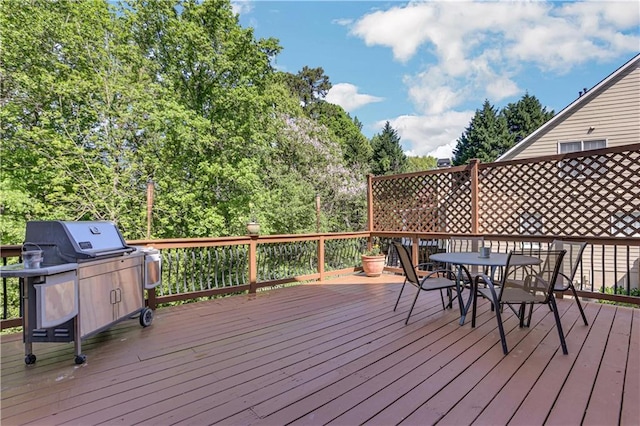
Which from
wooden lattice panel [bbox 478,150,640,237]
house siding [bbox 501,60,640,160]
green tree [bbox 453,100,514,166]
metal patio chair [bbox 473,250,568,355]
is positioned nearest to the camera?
metal patio chair [bbox 473,250,568,355]

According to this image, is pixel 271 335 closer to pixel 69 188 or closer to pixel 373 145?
pixel 69 188

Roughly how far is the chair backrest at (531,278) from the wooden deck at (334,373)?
37 cm

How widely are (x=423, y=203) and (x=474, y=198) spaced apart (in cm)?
89

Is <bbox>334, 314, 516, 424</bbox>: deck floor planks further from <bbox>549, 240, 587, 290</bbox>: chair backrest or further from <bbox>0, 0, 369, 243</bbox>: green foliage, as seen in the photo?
<bbox>0, 0, 369, 243</bbox>: green foliage

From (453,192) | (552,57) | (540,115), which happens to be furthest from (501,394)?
(540,115)

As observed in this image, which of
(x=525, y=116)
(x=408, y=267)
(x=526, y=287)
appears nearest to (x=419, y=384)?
(x=408, y=267)

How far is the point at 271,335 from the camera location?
3006 mm

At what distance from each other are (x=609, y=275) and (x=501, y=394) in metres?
9.10

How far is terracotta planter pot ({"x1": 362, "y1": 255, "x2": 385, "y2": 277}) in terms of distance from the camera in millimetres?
5809

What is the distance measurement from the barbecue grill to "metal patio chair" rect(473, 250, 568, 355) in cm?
327

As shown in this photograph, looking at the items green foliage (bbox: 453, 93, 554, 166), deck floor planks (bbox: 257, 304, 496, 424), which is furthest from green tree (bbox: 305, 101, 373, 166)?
deck floor planks (bbox: 257, 304, 496, 424)

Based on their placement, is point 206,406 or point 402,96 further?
point 402,96

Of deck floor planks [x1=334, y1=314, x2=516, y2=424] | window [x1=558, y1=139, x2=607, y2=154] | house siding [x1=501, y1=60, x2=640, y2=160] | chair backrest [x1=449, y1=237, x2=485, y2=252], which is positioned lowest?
deck floor planks [x1=334, y1=314, x2=516, y2=424]

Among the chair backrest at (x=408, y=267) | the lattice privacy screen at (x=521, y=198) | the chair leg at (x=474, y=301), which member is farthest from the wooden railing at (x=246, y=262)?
the chair leg at (x=474, y=301)
